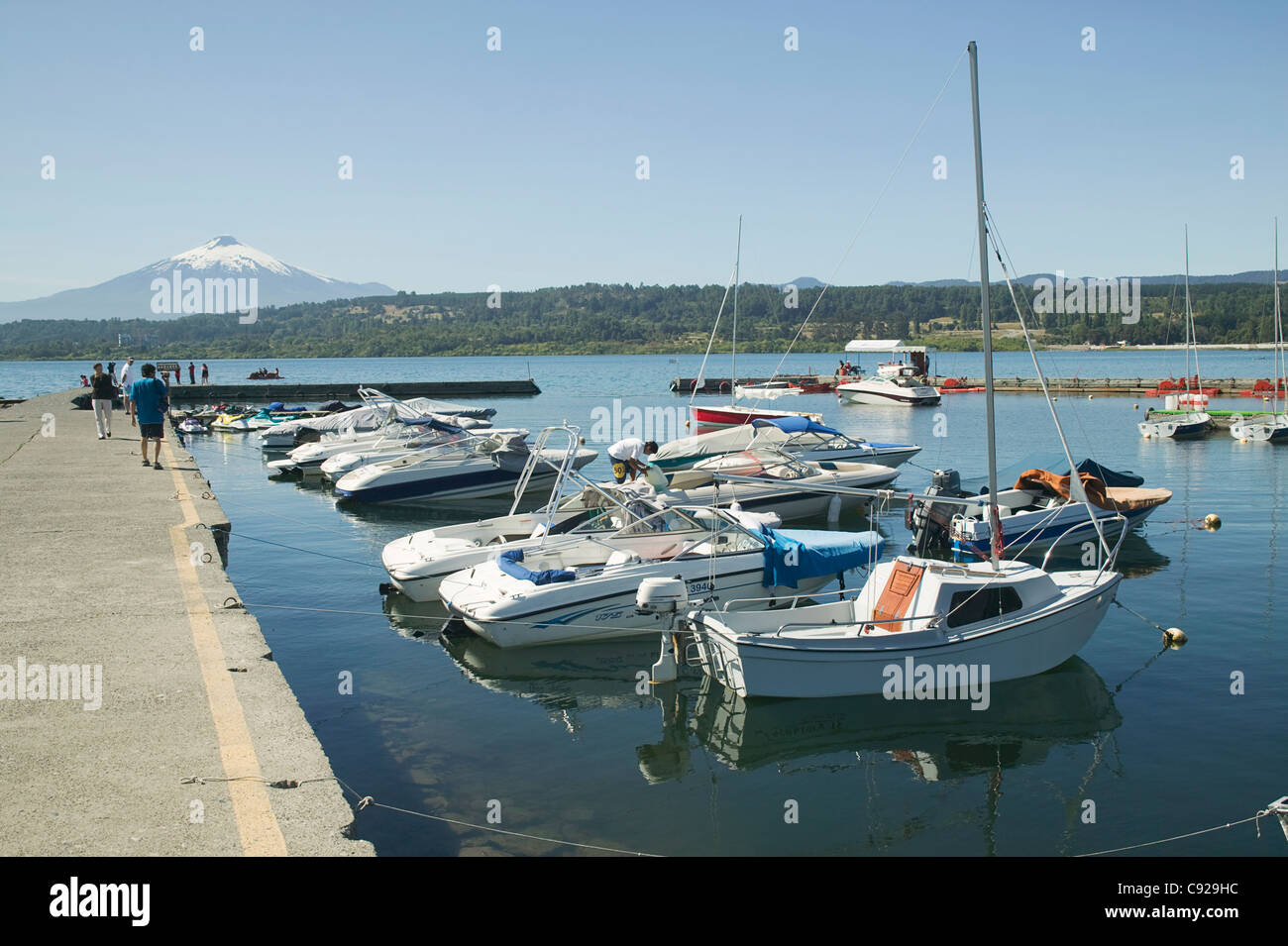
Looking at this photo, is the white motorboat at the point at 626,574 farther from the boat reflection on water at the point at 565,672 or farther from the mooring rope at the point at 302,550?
the mooring rope at the point at 302,550

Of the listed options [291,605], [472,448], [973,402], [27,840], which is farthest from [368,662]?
[973,402]

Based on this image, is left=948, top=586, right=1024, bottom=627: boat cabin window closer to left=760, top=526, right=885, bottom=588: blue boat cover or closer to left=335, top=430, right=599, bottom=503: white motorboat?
left=760, top=526, right=885, bottom=588: blue boat cover

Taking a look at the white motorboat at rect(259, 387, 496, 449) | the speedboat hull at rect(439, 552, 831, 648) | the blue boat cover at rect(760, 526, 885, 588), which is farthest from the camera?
the white motorboat at rect(259, 387, 496, 449)

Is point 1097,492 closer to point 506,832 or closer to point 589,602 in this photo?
point 589,602

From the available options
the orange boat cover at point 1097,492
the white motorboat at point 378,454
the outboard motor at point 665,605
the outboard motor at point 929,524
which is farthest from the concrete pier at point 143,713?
the orange boat cover at point 1097,492

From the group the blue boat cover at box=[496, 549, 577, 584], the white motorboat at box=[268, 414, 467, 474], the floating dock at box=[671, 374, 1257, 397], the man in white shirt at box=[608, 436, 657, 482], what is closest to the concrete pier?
the blue boat cover at box=[496, 549, 577, 584]

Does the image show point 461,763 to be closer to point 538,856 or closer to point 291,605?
point 538,856

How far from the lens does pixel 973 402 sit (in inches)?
2886

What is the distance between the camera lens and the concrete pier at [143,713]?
6078 mm

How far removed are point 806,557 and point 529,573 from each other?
14.2ft

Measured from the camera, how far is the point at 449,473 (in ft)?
91.7

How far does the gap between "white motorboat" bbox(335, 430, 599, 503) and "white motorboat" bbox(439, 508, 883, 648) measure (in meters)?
11.3

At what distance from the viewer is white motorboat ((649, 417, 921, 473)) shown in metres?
28.1

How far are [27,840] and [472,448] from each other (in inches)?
910
